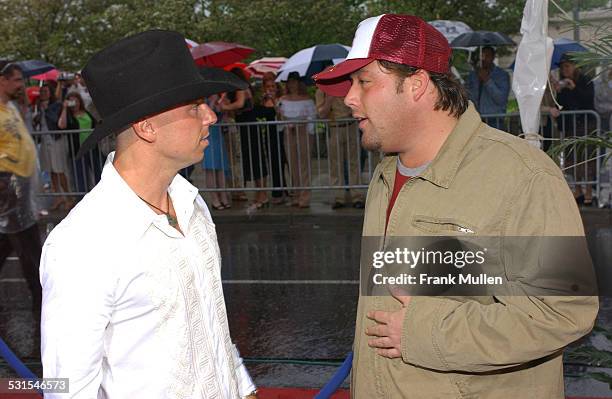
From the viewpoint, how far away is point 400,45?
2.39m

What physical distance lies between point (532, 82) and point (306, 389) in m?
2.83

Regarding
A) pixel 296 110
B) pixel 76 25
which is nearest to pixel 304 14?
pixel 76 25

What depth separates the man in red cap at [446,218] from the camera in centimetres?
211

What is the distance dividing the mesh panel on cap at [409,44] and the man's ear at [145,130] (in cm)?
71

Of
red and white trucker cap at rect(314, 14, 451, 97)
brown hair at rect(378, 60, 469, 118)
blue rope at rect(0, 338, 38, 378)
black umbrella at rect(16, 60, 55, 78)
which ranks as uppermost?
red and white trucker cap at rect(314, 14, 451, 97)

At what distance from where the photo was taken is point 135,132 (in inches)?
90.9

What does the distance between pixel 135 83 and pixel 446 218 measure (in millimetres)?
984

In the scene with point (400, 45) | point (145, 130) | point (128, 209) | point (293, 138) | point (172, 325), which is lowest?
A: point (293, 138)

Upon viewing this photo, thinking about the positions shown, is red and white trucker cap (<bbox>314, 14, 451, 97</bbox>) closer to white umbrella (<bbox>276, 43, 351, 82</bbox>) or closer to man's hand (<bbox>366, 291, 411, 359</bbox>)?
man's hand (<bbox>366, 291, 411, 359</bbox>)

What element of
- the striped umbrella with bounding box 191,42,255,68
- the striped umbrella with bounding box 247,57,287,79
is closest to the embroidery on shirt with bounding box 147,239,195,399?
the striped umbrella with bounding box 191,42,255,68

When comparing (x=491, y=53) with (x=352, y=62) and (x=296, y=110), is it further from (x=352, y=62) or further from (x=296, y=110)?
(x=352, y=62)

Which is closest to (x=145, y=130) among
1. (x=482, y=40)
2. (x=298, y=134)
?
(x=298, y=134)

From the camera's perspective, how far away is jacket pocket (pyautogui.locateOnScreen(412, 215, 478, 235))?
2.20m

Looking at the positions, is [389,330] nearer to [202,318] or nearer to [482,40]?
[202,318]
